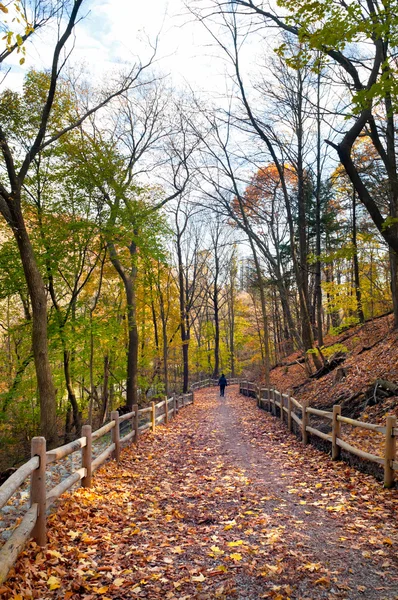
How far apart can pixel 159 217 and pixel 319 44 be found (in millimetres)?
10891

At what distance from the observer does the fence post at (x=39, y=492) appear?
4.11m

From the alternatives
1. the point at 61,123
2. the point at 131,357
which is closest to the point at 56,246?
the point at 61,123

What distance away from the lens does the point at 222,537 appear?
4.63 m

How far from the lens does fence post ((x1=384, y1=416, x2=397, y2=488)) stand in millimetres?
5637

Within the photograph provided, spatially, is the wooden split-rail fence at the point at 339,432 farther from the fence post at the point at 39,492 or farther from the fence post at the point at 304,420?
the fence post at the point at 39,492

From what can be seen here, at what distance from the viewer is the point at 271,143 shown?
14.5 m

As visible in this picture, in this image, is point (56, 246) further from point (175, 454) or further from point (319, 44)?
point (319, 44)

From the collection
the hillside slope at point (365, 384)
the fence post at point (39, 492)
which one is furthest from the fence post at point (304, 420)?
the fence post at point (39, 492)

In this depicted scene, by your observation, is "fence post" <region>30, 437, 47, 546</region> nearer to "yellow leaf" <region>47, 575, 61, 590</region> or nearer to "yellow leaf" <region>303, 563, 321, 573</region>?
"yellow leaf" <region>47, 575, 61, 590</region>

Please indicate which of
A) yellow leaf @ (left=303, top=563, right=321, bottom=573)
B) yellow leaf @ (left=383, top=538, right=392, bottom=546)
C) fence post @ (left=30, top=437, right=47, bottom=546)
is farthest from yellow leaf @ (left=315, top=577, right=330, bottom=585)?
fence post @ (left=30, top=437, right=47, bottom=546)

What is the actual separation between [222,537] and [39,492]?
206cm

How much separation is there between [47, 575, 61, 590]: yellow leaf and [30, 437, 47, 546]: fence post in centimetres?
64

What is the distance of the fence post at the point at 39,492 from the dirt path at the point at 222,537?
17 centimetres

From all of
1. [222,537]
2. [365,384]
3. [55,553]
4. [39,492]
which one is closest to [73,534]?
[55,553]
